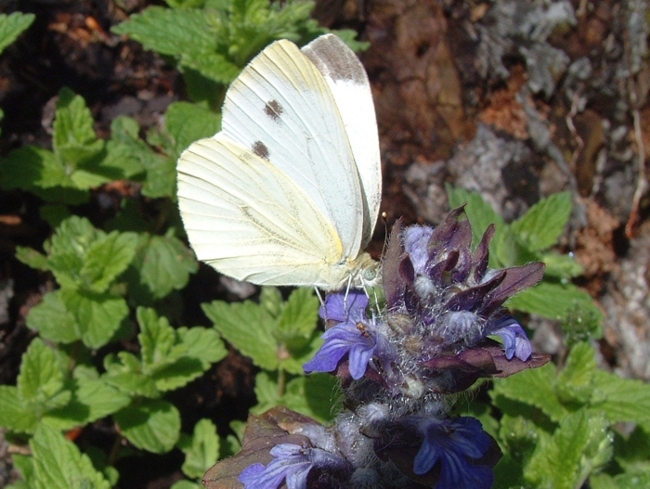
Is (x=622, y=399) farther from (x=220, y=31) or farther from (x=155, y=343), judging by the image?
(x=220, y=31)

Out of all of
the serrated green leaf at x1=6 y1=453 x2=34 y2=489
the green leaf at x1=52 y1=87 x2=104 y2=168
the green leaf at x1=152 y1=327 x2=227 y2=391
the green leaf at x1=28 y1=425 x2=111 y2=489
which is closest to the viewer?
the green leaf at x1=28 y1=425 x2=111 y2=489

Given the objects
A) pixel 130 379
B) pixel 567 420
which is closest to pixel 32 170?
pixel 130 379

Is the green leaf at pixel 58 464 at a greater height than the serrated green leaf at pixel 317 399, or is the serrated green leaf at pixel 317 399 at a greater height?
the serrated green leaf at pixel 317 399

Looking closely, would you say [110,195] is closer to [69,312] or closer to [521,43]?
[69,312]

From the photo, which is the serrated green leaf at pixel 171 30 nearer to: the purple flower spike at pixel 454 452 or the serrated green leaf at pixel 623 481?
the purple flower spike at pixel 454 452

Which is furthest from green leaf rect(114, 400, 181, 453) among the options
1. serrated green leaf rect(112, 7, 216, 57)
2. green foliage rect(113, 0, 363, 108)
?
serrated green leaf rect(112, 7, 216, 57)

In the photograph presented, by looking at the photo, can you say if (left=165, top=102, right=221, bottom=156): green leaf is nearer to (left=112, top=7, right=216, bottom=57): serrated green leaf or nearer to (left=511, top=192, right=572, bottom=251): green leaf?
(left=112, top=7, right=216, bottom=57): serrated green leaf

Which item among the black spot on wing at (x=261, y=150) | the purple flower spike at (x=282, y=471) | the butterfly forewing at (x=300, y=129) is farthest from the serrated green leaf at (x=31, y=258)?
the purple flower spike at (x=282, y=471)

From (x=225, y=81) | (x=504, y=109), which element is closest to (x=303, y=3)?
(x=225, y=81)
